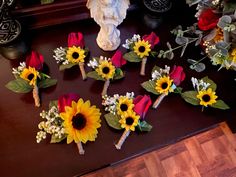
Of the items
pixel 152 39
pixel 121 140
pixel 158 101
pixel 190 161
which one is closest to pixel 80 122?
pixel 121 140

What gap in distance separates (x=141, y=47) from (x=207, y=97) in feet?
0.69

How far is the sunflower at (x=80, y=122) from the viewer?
2.34 ft

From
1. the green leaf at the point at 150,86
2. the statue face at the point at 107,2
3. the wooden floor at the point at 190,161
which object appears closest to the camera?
the statue face at the point at 107,2

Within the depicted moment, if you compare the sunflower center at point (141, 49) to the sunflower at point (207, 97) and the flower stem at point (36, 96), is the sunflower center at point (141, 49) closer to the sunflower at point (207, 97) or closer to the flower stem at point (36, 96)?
the sunflower at point (207, 97)

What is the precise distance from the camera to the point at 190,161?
1302mm

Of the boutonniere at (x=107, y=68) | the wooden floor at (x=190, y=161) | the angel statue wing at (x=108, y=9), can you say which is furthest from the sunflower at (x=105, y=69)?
the wooden floor at (x=190, y=161)

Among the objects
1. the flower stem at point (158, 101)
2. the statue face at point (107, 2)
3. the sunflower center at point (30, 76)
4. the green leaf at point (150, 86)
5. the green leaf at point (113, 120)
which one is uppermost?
the statue face at point (107, 2)

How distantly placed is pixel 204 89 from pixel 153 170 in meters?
0.56

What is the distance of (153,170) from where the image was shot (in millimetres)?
1270

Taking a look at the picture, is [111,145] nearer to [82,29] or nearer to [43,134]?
[43,134]

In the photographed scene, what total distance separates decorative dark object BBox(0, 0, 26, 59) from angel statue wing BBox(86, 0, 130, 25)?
19 cm

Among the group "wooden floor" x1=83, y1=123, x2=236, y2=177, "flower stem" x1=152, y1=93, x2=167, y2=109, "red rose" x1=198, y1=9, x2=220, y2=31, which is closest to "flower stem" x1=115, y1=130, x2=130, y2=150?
"flower stem" x1=152, y1=93, x2=167, y2=109

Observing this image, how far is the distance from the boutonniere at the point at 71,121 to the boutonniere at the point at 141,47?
0.18m

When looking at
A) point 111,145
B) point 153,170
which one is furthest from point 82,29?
point 153,170
